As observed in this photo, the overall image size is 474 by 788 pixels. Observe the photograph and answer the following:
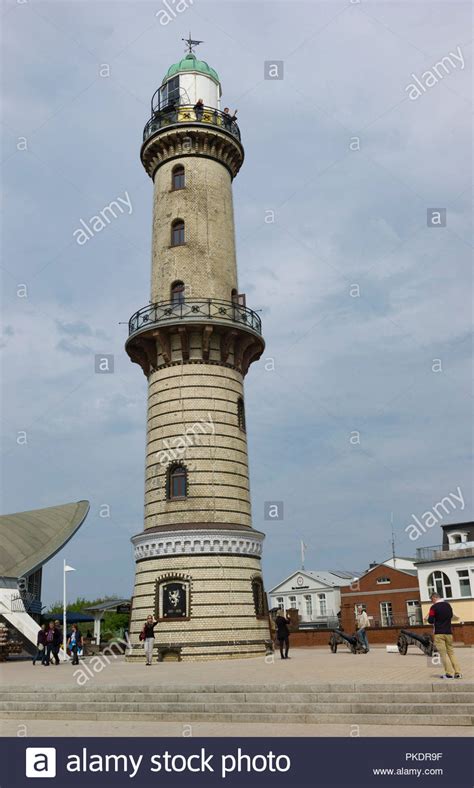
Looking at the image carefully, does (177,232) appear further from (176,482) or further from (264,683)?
(264,683)

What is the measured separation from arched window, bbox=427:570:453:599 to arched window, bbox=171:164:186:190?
31930 millimetres

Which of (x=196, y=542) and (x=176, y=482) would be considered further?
(x=176, y=482)

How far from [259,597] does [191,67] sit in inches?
965

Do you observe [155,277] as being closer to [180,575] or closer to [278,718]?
[180,575]

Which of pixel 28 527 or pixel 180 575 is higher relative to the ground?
pixel 28 527

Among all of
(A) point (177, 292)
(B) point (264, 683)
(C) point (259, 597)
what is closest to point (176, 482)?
(C) point (259, 597)

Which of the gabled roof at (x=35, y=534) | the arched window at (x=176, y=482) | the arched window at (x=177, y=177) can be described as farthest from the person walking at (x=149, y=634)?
the gabled roof at (x=35, y=534)

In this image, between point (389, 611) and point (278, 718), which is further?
point (389, 611)

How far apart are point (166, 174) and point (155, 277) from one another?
5140 mm

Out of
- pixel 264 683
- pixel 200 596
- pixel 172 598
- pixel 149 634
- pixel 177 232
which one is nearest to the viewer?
pixel 264 683

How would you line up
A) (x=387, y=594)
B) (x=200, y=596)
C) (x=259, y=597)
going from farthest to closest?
1. (x=387, y=594)
2. (x=259, y=597)
3. (x=200, y=596)

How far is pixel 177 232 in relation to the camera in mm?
29203
